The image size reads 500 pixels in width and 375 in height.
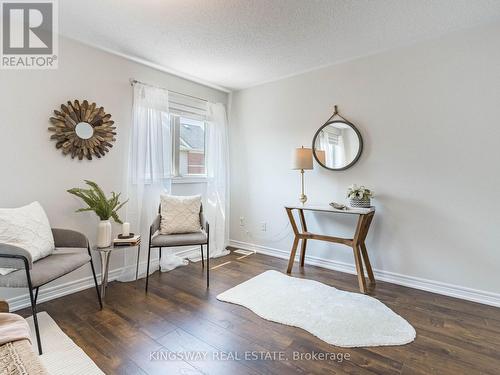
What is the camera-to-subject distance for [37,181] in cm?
230

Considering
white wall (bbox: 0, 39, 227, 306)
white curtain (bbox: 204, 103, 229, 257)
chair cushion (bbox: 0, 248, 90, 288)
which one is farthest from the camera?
white curtain (bbox: 204, 103, 229, 257)

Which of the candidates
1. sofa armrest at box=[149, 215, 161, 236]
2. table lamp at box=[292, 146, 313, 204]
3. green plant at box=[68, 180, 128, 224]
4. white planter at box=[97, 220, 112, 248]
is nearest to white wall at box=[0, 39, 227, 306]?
green plant at box=[68, 180, 128, 224]

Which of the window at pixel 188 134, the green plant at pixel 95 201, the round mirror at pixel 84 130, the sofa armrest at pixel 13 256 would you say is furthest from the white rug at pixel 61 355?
the window at pixel 188 134

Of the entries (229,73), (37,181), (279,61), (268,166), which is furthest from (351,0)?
(37,181)

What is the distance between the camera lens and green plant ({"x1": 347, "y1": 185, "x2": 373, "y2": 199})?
2744 mm

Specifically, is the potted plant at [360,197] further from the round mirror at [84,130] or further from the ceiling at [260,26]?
the round mirror at [84,130]

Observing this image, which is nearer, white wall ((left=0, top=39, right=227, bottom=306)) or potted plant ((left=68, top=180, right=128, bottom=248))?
white wall ((left=0, top=39, right=227, bottom=306))

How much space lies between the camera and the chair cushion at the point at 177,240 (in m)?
2.60

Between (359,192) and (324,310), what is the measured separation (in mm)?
1226

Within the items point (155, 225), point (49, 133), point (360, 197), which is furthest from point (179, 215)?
point (360, 197)

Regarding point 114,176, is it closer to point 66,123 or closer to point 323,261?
point 66,123

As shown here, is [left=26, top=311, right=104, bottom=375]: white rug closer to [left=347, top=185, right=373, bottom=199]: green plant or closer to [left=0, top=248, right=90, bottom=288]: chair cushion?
A: [left=0, top=248, right=90, bottom=288]: chair cushion

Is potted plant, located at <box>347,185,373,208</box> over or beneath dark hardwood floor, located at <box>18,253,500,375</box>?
over

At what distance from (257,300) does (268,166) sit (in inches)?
74.5
